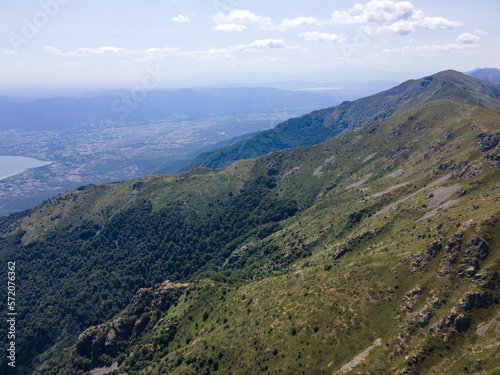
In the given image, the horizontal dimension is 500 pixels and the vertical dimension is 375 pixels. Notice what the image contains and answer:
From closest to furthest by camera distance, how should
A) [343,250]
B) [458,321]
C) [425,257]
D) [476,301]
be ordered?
[458,321], [476,301], [425,257], [343,250]

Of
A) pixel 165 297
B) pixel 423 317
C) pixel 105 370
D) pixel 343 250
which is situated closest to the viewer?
pixel 423 317

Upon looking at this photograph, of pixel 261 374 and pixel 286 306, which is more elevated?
pixel 286 306

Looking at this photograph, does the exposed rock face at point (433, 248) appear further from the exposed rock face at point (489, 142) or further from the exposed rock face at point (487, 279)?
the exposed rock face at point (489, 142)

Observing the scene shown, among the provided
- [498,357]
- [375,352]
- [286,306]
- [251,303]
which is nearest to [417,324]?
[375,352]

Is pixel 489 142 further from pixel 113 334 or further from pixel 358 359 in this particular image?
pixel 113 334

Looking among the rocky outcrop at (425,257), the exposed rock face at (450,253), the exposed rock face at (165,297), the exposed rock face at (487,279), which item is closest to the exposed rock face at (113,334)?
the exposed rock face at (165,297)

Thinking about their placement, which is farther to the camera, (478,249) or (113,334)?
(113,334)

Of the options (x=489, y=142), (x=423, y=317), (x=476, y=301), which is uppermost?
(x=489, y=142)

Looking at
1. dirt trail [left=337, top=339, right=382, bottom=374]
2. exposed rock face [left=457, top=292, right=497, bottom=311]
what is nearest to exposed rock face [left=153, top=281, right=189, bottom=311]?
dirt trail [left=337, top=339, right=382, bottom=374]

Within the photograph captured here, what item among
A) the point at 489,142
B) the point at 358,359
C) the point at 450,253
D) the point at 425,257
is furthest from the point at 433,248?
the point at 489,142

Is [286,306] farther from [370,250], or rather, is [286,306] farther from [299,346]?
[370,250]

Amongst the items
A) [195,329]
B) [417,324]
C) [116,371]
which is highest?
[417,324]
